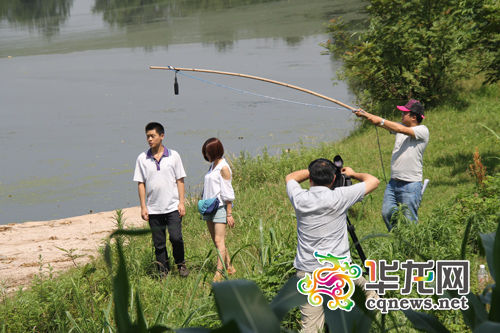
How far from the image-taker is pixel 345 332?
1021 mm

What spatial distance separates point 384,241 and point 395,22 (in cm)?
875

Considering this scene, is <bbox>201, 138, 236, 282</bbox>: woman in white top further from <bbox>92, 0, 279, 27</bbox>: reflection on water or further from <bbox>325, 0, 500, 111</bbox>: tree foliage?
<bbox>92, 0, 279, 27</bbox>: reflection on water

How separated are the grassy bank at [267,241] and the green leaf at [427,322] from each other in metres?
0.33

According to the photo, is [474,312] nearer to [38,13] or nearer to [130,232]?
[130,232]

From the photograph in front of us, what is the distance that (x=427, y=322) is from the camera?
3.34ft

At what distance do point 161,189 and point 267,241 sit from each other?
119cm

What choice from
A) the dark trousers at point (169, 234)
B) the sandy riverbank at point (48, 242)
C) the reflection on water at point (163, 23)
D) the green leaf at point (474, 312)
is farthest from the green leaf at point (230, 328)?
the reflection on water at point (163, 23)

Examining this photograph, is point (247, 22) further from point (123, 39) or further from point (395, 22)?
point (395, 22)

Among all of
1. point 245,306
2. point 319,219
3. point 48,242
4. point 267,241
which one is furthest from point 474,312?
point 48,242

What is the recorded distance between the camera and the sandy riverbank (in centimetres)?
710

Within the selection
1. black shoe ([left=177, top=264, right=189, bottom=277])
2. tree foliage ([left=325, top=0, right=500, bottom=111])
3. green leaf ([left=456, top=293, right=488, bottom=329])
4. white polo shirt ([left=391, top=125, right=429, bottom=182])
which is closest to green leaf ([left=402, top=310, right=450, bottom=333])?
green leaf ([left=456, top=293, right=488, bottom=329])

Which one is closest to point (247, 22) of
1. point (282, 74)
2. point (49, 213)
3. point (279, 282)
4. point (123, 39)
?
point (123, 39)

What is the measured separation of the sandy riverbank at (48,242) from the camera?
23.3 ft

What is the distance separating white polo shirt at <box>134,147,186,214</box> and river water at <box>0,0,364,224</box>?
4.90m
